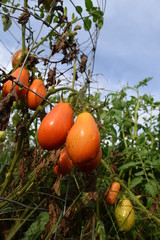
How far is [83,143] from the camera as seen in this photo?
81cm

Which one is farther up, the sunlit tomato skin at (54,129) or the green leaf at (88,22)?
the green leaf at (88,22)

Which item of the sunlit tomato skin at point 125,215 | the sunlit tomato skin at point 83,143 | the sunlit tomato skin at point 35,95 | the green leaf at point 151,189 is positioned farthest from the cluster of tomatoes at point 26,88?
the green leaf at point 151,189

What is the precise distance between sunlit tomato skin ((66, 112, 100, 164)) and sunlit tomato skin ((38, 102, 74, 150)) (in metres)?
0.05

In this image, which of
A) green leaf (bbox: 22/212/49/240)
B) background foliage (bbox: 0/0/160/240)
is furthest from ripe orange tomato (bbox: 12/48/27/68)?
green leaf (bbox: 22/212/49/240)

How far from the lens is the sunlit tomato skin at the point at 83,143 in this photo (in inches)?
31.9

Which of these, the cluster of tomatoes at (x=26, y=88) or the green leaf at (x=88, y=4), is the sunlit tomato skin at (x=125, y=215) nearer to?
the cluster of tomatoes at (x=26, y=88)

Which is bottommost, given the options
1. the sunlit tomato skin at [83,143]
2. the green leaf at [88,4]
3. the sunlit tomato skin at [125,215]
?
the sunlit tomato skin at [125,215]

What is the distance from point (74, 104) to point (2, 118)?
0.29 meters

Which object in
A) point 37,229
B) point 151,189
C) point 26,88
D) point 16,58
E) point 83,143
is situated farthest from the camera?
point 151,189

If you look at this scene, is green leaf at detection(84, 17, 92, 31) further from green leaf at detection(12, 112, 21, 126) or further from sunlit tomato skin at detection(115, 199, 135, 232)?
sunlit tomato skin at detection(115, 199, 135, 232)

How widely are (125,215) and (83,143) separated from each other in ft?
2.71

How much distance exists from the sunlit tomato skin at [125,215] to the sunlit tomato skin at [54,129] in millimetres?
715

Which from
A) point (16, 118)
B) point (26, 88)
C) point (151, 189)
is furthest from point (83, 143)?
point (151, 189)

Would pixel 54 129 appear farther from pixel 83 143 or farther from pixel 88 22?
pixel 88 22
